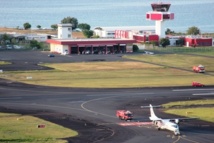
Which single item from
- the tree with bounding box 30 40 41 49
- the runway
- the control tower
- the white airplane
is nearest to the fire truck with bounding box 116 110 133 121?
the runway

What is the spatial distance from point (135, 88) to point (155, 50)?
69.4 meters

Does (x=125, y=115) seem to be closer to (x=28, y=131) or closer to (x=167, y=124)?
(x=167, y=124)

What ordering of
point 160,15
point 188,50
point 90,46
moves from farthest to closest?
point 160,15 → point 188,50 → point 90,46

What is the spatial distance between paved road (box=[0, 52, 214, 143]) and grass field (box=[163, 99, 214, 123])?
206 cm

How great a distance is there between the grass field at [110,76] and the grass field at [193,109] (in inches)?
710

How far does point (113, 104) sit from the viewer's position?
90.1 metres

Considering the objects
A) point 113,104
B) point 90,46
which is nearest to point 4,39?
point 90,46

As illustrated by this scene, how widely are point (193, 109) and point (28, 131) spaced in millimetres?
24573

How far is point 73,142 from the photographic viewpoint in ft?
216

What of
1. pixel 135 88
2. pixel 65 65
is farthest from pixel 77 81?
pixel 65 65

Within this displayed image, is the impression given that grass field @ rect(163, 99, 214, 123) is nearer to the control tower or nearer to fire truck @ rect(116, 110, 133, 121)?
fire truck @ rect(116, 110, 133, 121)

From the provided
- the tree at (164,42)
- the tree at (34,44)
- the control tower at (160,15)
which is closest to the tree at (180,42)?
the tree at (164,42)

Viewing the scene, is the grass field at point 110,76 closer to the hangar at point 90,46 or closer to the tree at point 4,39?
the hangar at point 90,46

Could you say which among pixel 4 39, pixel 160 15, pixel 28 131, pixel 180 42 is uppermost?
pixel 160 15
